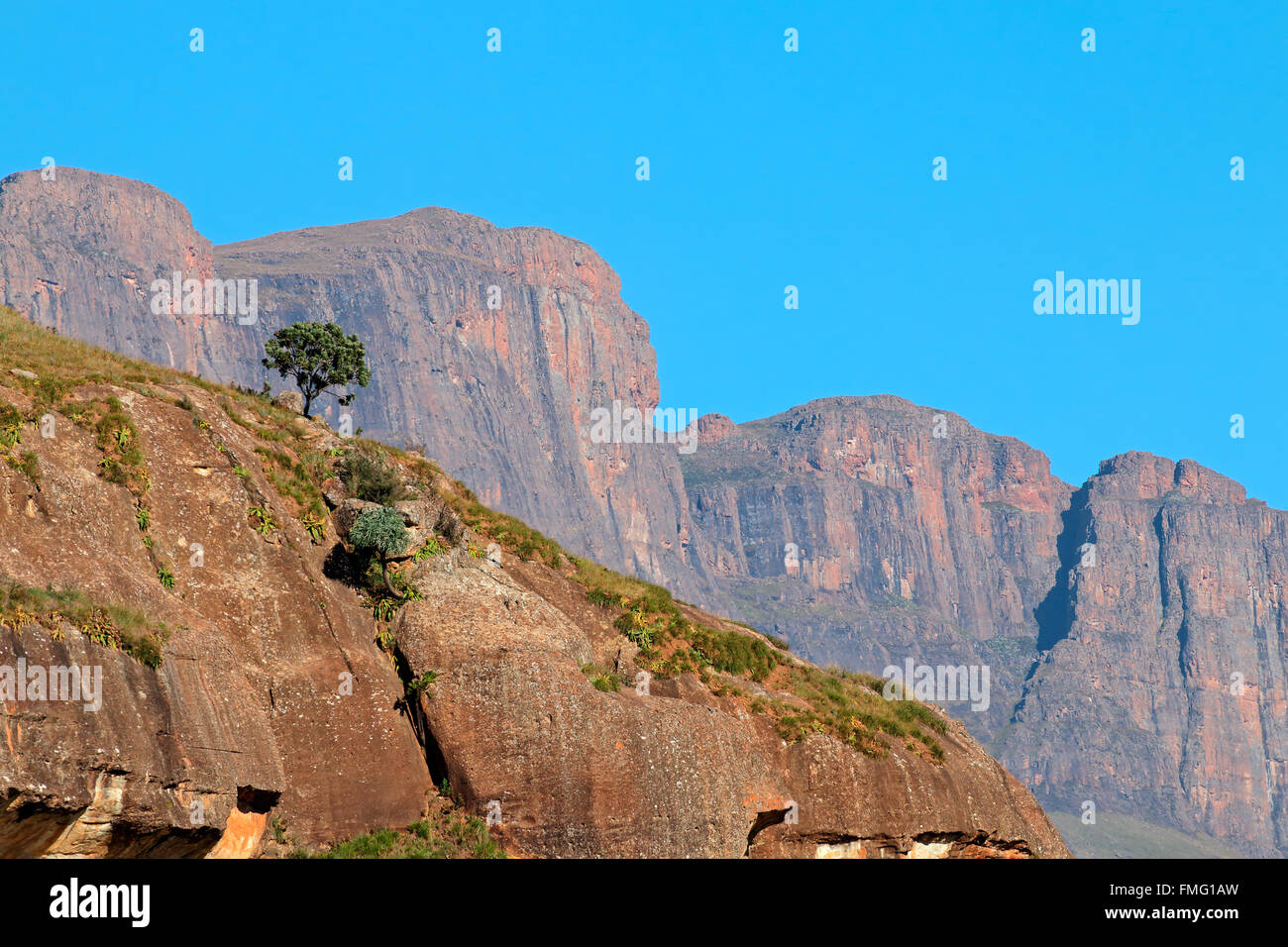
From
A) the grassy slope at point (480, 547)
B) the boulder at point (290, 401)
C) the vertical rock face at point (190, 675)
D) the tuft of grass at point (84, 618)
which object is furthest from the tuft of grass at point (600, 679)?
the boulder at point (290, 401)

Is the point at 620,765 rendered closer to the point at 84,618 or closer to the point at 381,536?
the point at 381,536

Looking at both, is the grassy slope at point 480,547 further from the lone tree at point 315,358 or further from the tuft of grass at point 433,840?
the lone tree at point 315,358

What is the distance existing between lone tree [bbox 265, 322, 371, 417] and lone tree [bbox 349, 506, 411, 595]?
2086 centimetres

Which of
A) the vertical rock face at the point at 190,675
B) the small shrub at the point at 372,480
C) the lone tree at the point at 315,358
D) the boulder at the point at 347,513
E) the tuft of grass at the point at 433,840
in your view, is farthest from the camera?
the lone tree at the point at 315,358

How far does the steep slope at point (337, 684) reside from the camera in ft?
99.8

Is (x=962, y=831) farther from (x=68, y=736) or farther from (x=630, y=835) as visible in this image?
(x=68, y=736)

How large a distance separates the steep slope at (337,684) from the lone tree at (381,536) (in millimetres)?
485

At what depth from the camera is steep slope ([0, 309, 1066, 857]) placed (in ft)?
99.8

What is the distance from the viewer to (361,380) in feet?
207

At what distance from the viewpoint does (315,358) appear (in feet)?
203

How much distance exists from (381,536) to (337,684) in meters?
4.78

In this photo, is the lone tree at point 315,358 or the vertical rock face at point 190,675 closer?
the vertical rock face at point 190,675

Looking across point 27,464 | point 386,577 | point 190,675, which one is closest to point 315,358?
point 386,577
